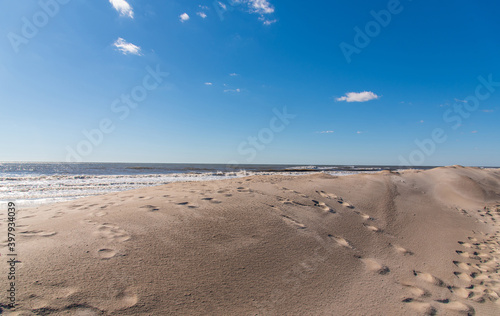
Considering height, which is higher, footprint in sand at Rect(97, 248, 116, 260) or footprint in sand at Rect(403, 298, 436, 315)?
footprint in sand at Rect(97, 248, 116, 260)

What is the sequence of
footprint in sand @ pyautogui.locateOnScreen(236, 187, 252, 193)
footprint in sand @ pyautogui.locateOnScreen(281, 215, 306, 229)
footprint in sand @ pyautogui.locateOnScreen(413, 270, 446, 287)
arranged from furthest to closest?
footprint in sand @ pyautogui.locateOnScreen(236, 187, 252, 193), footprint in sand @ pyautogui.locateOnScreen(281, 215, 306, 229), footprint in sand @ pyautogui.locateOnScreen(413, 270, 446, 287)

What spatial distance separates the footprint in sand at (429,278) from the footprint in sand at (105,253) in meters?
3.67

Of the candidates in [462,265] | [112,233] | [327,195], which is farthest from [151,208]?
[462,265]

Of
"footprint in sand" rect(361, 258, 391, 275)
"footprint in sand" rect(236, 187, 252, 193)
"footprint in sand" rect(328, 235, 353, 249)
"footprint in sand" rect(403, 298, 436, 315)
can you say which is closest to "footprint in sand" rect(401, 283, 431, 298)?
"footprint in sand" rect(403, 298, 436, 315)

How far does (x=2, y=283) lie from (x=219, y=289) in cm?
185

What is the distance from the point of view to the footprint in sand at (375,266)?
282 cm

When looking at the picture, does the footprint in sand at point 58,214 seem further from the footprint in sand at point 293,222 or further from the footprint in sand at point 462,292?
the footprint in sand at point 462,292

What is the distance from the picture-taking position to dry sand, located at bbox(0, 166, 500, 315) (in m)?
2.02

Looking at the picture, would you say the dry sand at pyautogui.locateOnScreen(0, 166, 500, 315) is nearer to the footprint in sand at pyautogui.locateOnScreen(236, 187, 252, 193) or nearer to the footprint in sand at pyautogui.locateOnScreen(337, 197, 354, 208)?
the footprint in sand at pyautogui.locateOnScreen(337, 197, 354, 208)

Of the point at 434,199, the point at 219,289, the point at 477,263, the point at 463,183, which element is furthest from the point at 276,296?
the point at 463,183

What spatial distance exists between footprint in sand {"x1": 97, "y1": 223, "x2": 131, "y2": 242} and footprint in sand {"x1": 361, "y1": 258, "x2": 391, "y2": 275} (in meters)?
3.11

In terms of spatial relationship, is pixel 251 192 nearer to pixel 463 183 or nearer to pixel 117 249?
pixel 117 249

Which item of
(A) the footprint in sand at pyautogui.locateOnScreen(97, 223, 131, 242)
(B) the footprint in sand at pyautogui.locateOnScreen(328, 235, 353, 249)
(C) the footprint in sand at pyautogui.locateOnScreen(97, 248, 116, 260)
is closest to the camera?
(C) the footprint in sand at pyautogui.locateOnScreen(97, 248, 116, 260)

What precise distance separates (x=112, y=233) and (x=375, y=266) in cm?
348
